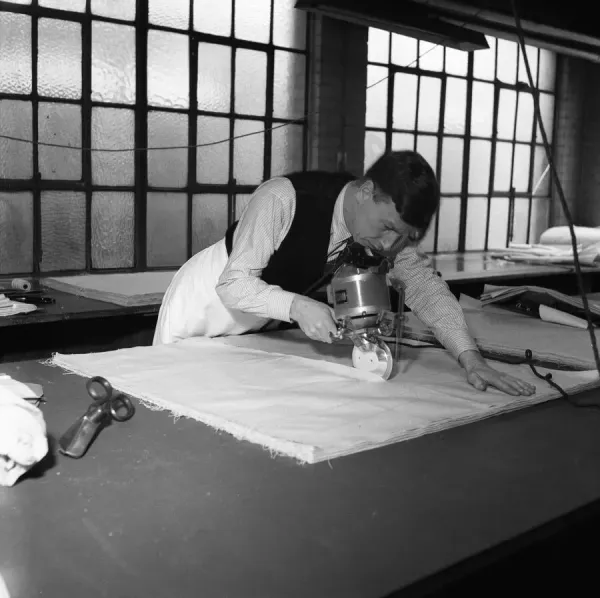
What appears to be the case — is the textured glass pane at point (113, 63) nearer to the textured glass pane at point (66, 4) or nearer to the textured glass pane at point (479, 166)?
the textured glass pane at point (66, 4)

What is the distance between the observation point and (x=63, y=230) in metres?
4.31

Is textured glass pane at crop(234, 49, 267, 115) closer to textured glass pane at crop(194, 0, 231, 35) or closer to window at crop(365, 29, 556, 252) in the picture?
textured glass pane at crop(194, 0, 231, 35)

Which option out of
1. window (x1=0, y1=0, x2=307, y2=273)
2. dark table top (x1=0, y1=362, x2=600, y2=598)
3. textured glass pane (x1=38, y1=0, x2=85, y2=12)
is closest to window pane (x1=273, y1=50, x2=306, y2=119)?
window (x1=0, y1=0, x2=307, y2=273)

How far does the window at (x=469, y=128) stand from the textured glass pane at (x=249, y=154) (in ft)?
3.17

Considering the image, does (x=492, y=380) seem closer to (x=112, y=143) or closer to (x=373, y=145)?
(x=112, y=143)

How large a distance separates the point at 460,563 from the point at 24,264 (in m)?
3.70

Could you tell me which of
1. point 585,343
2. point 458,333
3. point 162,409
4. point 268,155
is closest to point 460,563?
point 162,409

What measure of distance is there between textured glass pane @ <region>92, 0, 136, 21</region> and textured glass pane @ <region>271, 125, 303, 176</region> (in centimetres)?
122

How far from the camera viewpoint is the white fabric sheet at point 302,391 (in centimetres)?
143

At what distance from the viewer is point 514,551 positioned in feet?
3.40

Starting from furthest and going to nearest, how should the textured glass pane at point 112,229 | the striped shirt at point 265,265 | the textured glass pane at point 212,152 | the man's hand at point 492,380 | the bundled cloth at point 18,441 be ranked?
1. the textured glass pane at point 212,152
2. the textured glass pane at point 112,229
3. the striped shirt at point 265,265
4. the man's hand at point 492,380
5. the bundled cloth at point 18,441

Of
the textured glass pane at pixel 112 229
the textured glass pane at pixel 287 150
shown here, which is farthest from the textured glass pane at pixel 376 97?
the textured glass pane at pixel 112 229

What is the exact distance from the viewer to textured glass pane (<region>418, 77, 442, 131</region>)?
236 inches

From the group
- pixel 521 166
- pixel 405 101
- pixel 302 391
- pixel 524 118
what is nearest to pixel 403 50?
pixel 405 101
